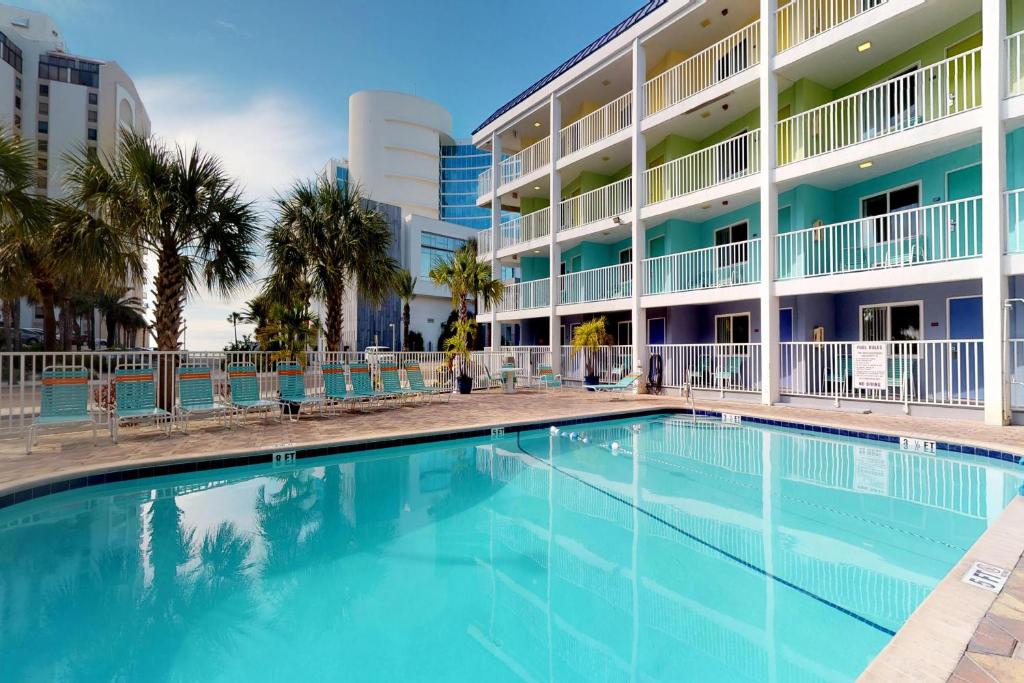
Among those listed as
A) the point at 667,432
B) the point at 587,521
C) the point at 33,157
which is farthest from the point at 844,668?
the point at 33,157

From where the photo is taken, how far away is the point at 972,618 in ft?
8.41

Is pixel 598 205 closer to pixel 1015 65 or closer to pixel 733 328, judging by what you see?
pixel 733 328

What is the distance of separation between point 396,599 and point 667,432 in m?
7.40

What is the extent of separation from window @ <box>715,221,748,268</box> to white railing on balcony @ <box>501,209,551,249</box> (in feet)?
20.9

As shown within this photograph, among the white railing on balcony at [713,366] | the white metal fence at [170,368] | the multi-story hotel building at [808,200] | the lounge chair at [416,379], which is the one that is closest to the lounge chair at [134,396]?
the white metal fence at [170,368]

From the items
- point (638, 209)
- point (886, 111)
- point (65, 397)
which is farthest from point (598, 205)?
point (65, 397)

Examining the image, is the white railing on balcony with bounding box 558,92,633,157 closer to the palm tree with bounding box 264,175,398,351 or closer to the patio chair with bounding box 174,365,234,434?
the palm tree with bounding box 264,175,398,351

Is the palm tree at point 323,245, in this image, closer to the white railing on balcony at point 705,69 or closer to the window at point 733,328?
the white railing on balcony at point 705,69

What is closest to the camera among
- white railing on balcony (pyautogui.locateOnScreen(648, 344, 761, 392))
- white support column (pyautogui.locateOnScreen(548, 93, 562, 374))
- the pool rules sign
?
the pool rules sign

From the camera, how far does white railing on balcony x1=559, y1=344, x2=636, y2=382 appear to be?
15.7m

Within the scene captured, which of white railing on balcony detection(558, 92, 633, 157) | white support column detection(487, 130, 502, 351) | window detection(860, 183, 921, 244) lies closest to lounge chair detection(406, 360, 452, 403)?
white support column detection(487, 130, 502, 351)

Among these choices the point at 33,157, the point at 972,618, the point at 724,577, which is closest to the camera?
the point at 972,618

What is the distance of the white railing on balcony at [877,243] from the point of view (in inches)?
396

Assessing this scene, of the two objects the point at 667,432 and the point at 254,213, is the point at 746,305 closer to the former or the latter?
the point at 667,432
